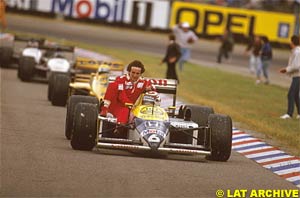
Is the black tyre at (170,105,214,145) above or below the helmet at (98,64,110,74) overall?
above

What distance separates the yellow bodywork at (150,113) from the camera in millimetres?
Answer: 15133

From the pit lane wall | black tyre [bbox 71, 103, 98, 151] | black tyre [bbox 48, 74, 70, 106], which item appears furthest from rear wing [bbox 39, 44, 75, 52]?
the pit lane wall

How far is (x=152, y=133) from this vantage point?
48.1 feet

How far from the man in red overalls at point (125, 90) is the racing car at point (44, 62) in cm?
1170

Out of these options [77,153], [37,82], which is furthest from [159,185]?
[37,82]

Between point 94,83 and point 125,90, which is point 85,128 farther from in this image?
point 94,83

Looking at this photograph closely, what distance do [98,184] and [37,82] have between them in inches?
694

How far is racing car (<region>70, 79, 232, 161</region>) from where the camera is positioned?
14.7 m

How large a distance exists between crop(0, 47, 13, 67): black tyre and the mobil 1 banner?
23.1 metres

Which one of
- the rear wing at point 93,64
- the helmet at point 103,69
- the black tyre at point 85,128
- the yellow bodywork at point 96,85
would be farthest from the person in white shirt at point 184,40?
the black tyre at point 85,128

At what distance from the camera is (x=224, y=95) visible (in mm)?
30234

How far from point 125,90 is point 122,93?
0.22 ft

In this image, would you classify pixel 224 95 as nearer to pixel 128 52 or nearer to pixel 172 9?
pixel 128 52

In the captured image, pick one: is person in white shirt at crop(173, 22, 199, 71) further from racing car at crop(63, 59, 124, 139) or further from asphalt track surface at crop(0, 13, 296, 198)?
asphalt track surface at crop(0, 13, 296, 198)
